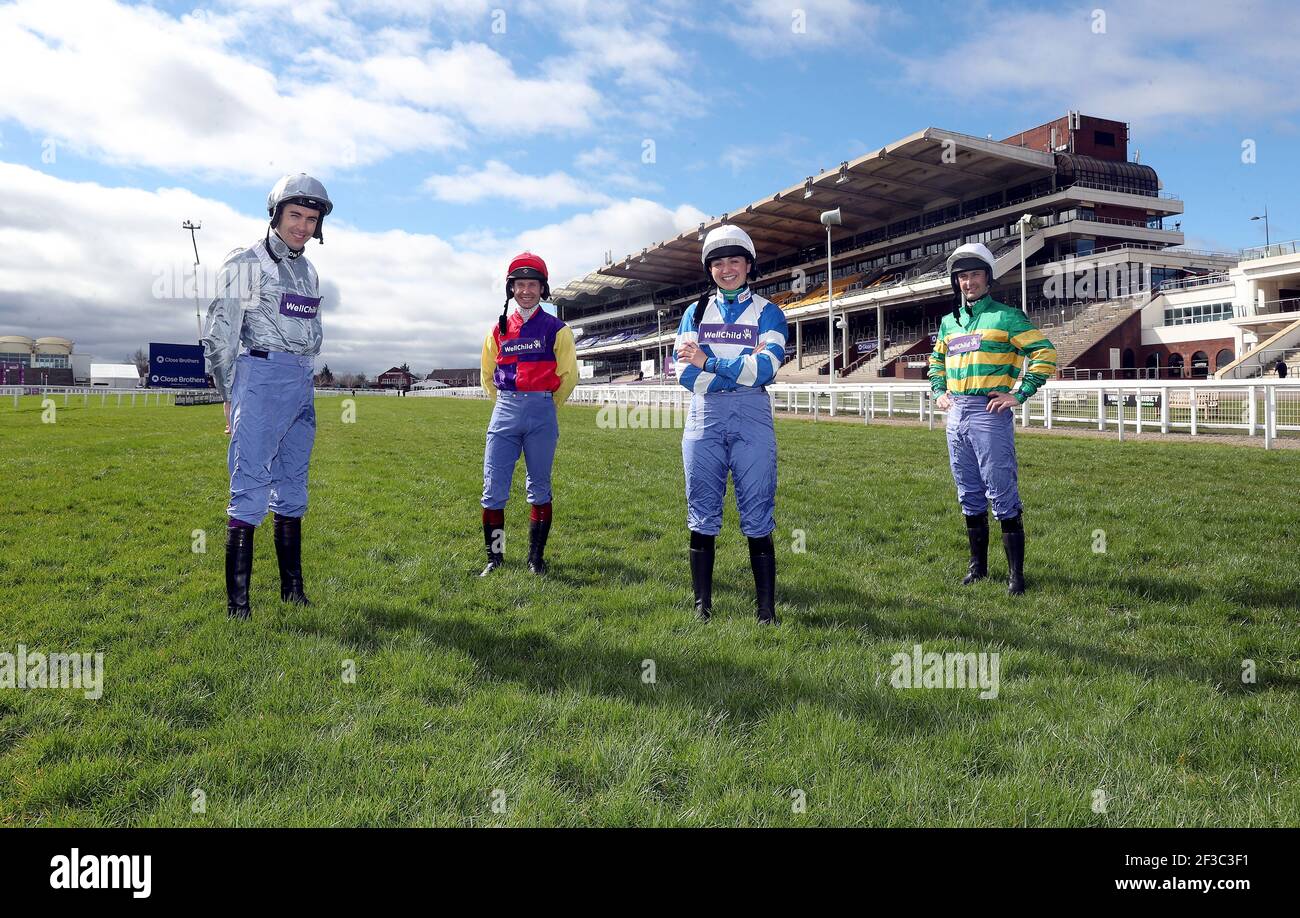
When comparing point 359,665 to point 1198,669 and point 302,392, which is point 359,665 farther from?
point 1198,669

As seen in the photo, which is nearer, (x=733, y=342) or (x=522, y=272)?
(x=733, y=342)

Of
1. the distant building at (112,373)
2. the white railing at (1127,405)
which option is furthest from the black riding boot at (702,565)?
the distant building at (112,373)

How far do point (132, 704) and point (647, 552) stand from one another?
11.4ft

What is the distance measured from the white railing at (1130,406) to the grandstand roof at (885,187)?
1806 cm

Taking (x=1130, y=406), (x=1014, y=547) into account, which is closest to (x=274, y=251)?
(x=1014, y=547)

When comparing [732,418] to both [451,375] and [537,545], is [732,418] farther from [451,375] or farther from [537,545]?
[451,375]

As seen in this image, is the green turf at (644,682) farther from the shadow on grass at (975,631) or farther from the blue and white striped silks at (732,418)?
the blue and white striped silks at (732,418)

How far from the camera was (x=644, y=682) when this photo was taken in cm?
317

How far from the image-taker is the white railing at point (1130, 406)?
13.8m

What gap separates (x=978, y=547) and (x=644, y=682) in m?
3.02
